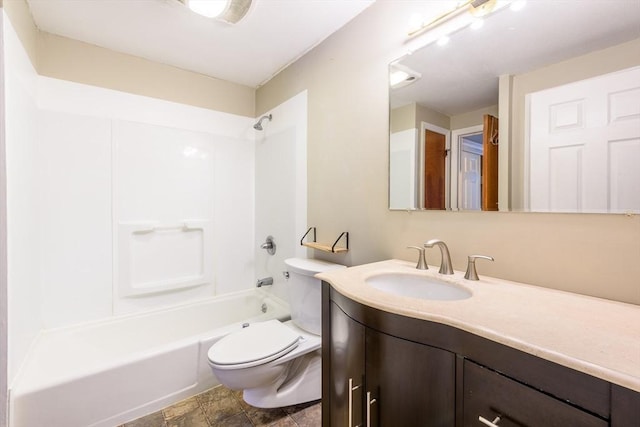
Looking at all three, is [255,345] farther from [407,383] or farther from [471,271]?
[471,271]

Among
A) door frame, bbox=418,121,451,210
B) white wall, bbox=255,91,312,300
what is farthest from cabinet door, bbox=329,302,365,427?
white wall, bbox=255,91,312,300

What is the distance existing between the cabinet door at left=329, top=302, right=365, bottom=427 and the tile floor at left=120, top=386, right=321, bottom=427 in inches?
23.5

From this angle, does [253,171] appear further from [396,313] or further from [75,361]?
[396,313]

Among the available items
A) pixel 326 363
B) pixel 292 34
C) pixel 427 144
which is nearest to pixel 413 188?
pixel 427 144

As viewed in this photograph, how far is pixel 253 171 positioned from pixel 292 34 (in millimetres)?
1284

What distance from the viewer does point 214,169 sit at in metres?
2.54

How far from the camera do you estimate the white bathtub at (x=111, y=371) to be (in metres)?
1.39

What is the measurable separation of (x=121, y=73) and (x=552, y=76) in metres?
2.65

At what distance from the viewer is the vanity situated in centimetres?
53

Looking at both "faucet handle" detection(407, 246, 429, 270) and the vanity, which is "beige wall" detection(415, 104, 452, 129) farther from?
the vanity

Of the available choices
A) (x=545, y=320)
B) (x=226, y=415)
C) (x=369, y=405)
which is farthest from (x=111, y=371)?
(x=545, y=320)

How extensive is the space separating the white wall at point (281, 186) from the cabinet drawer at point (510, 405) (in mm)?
1514

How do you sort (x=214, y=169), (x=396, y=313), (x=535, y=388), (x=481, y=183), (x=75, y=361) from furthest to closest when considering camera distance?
(x=214, y=169), (x=75, y=361), (x=481, y=183), (x=396, y=313), (x=535, y=388)

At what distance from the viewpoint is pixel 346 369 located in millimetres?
1026
